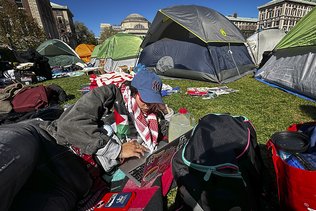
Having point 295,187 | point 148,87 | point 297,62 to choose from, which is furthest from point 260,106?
point 148,87

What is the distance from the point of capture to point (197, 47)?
661 centimetres

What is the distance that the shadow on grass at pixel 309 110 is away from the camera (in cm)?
347

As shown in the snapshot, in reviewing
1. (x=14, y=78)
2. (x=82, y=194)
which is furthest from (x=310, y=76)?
(x=14, y=78)

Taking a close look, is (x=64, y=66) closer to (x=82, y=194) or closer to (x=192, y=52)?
(x=192, y=52)

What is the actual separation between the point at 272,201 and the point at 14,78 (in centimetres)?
925

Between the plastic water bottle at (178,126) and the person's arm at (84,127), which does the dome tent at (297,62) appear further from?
the person's arm at (84,127)

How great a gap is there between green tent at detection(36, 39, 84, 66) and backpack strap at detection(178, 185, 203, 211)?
1361cm

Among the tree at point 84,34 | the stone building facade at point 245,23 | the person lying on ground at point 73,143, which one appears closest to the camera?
the person lying on ground at point 73,143

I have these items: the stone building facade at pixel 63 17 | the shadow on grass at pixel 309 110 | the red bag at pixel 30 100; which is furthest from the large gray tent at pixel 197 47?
the stone building facade at pixel 63 17

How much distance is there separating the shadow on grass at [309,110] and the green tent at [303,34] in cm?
152

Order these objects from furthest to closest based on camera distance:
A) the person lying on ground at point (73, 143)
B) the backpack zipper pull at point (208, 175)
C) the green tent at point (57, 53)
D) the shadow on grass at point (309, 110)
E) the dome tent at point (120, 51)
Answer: the green tent at point (57, 53)
the dome tent at point (120, 51)
the shadow on grass at point (309, 110)
the backpack zipper pull at point (208, 175)
the person lying on ground at point (73, 143)

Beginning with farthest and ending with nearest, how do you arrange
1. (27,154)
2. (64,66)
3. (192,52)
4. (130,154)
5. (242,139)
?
(64,66) → (192,52) → (130,154) → (242,139) → (27,154)

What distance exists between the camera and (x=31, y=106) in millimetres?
3922

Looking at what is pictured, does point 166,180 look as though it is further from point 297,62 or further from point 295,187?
point 297,62
